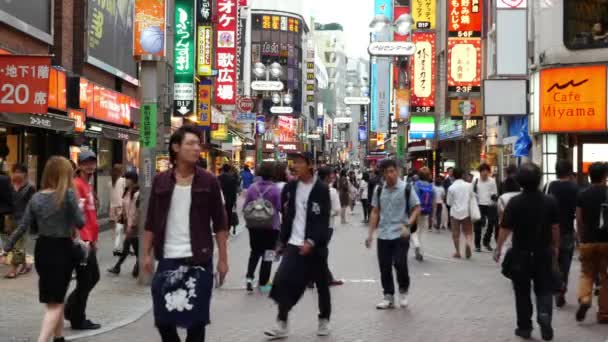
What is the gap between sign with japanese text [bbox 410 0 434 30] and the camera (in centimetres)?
4189

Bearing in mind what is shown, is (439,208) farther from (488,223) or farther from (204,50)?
(204,50)

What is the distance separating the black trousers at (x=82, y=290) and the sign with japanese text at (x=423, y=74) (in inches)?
1338

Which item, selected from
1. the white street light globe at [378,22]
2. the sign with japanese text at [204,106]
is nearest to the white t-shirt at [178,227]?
the white street light globe at [378,22]

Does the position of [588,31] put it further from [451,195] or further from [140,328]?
[140,328]

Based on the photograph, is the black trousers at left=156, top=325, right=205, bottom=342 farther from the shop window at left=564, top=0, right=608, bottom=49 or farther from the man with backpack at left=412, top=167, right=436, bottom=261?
the shop window at left=564, top=0, right=608, bottom=49

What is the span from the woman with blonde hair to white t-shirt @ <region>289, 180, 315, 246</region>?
234cm

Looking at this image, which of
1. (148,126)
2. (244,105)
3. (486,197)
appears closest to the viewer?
(148,126)

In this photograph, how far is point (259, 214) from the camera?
11492 mm

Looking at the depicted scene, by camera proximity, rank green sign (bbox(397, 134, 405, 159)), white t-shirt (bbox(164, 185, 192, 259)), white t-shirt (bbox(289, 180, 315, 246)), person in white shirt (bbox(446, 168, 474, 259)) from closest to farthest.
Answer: white t-shirt (bbox(164, 185, 192, 259))
white t-shirt (bbox(289, 180, 315, 246))
person in white shirt (bbox(446, 168, 474, 259))
green sign (bbox(397, 134, 405, 159))

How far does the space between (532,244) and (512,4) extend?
18.3 metres

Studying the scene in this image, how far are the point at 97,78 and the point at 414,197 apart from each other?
16.9 meters

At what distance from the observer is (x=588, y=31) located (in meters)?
23.9

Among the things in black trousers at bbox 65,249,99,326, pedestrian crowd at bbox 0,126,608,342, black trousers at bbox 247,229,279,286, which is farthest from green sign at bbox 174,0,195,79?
black trousers at bbox 65,249,99,326

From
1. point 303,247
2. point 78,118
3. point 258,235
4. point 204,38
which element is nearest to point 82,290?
point 303,247
